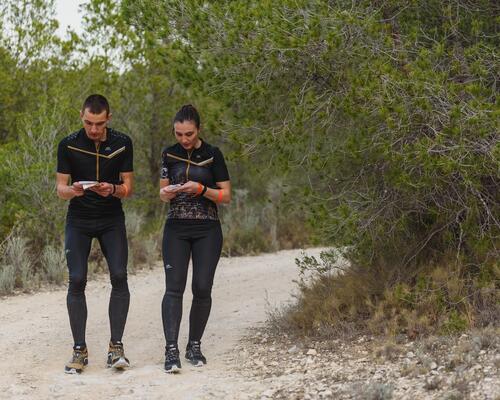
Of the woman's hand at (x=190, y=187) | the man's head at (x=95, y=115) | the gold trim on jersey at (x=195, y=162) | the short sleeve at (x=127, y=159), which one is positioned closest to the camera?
the woman's hand at (x=190, y=187)

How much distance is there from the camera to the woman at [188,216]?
6531mm

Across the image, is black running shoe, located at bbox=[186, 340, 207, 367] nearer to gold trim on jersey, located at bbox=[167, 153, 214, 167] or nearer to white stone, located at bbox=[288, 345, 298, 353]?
white stone, located at bbox=[288, 345, 298, 353]

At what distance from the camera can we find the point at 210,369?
6656mm

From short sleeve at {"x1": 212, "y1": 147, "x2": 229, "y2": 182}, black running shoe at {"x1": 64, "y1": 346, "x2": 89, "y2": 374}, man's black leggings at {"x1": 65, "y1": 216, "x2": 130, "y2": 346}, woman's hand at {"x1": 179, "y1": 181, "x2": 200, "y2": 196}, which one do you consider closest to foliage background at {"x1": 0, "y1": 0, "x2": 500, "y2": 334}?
short sleeve at {"x1": 212, "y1": 147, "x2": 229, "y2": 182}

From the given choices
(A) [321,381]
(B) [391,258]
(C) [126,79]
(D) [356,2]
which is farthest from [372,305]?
(C) [126,79]

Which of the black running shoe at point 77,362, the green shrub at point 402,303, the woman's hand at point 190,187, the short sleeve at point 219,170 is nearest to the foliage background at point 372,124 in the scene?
the green shrub at point 402,303

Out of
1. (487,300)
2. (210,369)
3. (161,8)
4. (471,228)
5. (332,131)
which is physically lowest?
(210,369)

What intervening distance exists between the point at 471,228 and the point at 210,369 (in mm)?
2349

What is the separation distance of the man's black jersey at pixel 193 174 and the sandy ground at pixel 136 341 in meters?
1.18

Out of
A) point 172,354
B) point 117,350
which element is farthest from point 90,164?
point 172,354

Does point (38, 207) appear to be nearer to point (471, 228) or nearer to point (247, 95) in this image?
point (247, 95)

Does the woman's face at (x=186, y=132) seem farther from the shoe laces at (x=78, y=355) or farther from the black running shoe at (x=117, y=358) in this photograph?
the shoe laces at (x=78, y=355)

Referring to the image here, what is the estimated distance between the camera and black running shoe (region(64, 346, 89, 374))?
259 inches

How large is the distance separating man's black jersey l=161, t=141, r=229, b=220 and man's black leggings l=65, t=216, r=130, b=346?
0.45m
